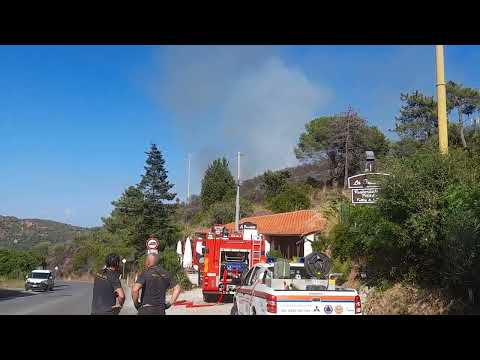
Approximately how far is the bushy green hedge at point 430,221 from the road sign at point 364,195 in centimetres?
44

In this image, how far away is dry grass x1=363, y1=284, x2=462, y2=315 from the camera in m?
12.4

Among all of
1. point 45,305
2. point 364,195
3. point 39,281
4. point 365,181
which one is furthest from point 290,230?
point 365,181

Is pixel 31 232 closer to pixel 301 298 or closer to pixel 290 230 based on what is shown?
pixel 290 230

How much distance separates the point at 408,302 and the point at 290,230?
837 inches

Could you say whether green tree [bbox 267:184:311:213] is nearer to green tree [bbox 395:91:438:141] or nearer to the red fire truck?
green tree [bbox 395:91:438:141]

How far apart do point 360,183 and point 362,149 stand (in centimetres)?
3509

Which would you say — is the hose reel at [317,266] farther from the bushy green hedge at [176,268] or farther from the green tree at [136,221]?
the green tree at [136,221]

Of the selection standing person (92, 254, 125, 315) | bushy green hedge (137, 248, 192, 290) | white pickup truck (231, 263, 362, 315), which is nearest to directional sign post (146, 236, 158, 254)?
standing person (92, 254, 125, 315)

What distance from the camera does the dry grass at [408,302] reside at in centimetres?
1245

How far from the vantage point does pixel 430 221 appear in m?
13.0

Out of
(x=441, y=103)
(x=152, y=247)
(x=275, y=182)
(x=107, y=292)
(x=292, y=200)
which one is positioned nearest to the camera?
(x=107, y=292)
